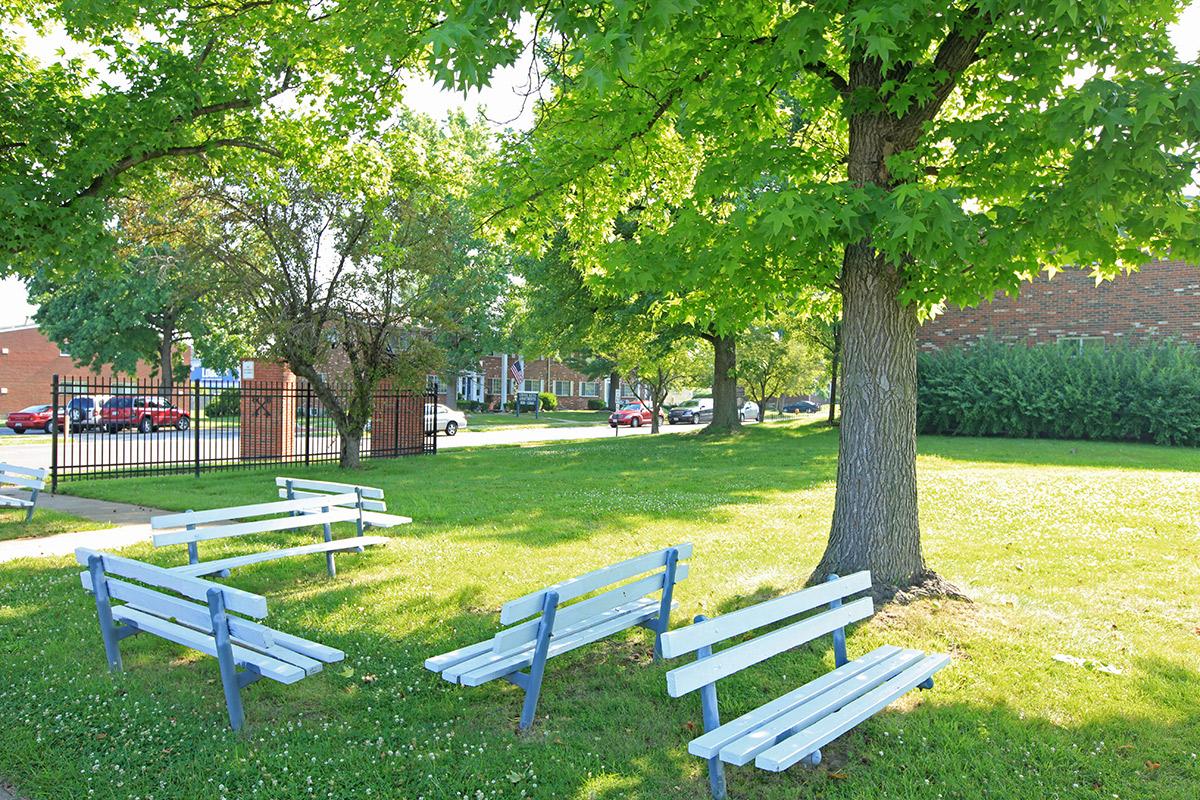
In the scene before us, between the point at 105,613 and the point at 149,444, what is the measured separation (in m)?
23.3

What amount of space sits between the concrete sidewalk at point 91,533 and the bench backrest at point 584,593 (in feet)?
21.8

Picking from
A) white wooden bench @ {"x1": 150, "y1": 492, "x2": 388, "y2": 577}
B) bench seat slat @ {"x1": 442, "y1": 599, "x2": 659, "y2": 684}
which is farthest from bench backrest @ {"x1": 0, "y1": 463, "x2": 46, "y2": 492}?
bench seat slat @ {"x1": 442, "y1": 599, "x2": 659, "y2": 684}

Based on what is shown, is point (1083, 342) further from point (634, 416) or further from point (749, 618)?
point (749, 618)

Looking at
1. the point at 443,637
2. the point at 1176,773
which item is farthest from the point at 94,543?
the point at 1176,773

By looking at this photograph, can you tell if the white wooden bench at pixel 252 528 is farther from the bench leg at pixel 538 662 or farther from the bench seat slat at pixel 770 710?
the bench seat slat at pixel 770 710

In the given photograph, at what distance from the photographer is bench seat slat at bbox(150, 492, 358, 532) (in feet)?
21.5

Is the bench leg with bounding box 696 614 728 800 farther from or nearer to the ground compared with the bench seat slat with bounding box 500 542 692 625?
nearer to the ground

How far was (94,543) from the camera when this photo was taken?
30.9 ft

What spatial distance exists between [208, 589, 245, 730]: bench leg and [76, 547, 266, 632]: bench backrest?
4cm

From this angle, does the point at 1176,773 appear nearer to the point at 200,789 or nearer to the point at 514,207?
the point at 200,789

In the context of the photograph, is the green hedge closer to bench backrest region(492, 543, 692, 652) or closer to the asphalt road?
the asphalt road

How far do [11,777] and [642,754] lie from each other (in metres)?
3.01

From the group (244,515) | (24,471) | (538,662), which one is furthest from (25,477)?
(538,662)

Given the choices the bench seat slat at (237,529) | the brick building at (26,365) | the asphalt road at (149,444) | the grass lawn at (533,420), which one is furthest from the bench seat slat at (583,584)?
the brick building at (26,365)
